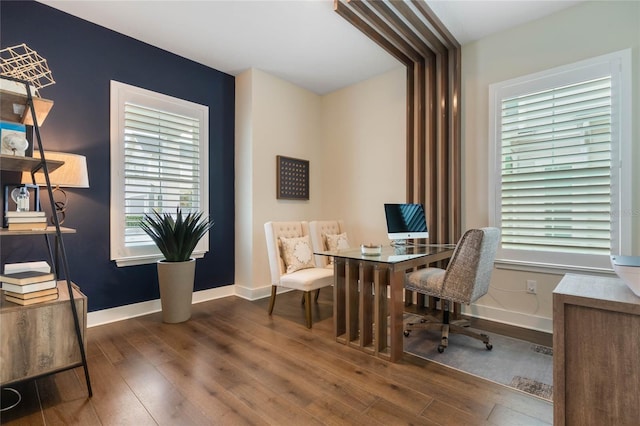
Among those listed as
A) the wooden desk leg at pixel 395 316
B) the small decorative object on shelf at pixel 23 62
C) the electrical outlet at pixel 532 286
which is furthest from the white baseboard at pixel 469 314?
the small decorative object on shelf at pixel 23 62

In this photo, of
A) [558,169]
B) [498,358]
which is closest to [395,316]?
[498,358]

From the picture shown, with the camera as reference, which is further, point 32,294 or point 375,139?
point 375,139

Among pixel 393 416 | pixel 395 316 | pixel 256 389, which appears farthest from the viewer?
pixel 395 316

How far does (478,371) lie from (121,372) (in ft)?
7.87

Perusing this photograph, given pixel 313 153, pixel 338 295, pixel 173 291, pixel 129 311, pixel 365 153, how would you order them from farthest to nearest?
pixel 313 153 → pixel 365 153 → pixel 129 311 → pixel 173 291 → pixel 338 295

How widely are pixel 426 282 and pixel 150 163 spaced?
119 inches

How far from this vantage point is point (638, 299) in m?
1.07

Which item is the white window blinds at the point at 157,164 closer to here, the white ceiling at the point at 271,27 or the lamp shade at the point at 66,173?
the lamp shade at the point at 66,173

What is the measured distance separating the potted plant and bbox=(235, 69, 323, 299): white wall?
89 cm

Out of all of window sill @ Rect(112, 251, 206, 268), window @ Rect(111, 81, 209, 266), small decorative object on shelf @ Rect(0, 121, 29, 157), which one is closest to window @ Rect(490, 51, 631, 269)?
window @ Rect(111, 81, 209, 266)

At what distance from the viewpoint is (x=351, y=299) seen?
253 centimetres

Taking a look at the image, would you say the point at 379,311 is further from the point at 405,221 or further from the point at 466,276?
the point at 405,221

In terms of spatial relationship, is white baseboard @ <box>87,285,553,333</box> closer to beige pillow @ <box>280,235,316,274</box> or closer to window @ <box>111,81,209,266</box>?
window @ <box>111,81,209,266</box>

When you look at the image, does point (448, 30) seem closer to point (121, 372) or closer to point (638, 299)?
point (638, 299)
